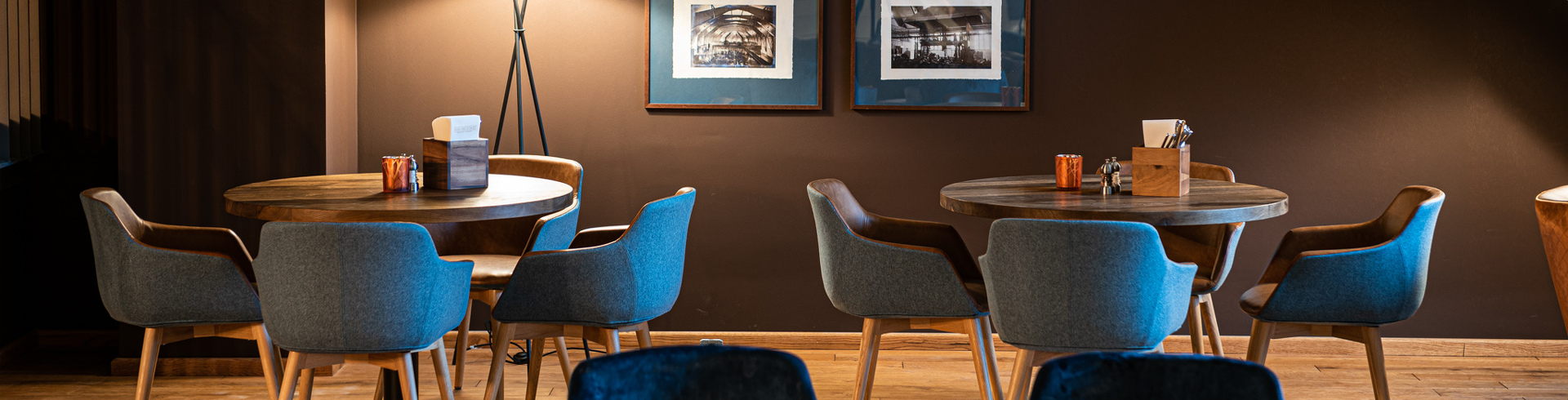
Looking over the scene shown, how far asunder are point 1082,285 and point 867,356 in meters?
0.71

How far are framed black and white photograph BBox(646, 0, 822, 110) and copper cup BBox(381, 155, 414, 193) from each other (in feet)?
4.65

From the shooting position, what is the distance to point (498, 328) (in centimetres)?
240

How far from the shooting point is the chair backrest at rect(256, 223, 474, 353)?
198cm

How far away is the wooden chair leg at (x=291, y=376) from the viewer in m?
2.10

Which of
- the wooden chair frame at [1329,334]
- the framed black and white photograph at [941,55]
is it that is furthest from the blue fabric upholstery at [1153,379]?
the framed black and white photograph at [941,55]

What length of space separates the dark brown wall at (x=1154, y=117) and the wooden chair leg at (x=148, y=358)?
1500mm

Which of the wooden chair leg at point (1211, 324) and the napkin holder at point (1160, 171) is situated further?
the wooden chair leg at point (1211, 324)

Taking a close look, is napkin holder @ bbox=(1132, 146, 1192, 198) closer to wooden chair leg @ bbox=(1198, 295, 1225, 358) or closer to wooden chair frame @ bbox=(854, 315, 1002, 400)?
wooden chair frame @ bbox=(854, 315, 1002, 400)

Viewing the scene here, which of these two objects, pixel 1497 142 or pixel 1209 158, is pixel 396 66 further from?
pixel 1497 142

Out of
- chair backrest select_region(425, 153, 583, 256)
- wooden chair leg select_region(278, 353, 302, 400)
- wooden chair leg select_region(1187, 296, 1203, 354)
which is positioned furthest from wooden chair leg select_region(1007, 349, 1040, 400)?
wooden chair leg select_region(278, 353, 302, 400)

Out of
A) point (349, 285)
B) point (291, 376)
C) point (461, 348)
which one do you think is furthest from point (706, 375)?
point (461, 348)

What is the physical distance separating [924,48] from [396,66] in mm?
1978

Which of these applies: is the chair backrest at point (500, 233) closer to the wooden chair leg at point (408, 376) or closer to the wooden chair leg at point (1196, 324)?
the wooden chair leg at point (408, 376)

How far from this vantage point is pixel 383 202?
2.28 meters
